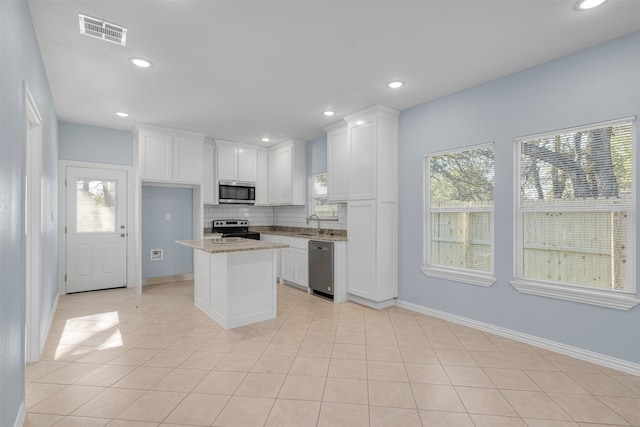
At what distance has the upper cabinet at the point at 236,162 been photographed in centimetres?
584

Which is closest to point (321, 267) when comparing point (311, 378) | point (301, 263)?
point (301, 263)

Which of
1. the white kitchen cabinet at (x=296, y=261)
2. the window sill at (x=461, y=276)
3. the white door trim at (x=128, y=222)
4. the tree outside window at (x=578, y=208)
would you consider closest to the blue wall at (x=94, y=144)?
the white door trim at (x=128, y=222)

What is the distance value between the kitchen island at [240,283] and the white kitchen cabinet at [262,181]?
2606mm

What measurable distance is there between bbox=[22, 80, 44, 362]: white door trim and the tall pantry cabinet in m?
3.38

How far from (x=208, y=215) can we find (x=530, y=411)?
18.1 feet

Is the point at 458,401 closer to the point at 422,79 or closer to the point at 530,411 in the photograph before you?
the point at 530,411

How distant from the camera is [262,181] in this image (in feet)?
20.9

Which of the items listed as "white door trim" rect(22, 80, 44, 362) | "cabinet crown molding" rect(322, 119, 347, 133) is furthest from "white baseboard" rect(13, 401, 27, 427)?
"cabinet crown molding" rect(322, 119, 347, 133)

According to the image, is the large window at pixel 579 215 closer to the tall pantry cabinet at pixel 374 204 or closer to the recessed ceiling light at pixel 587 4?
the recessed ceiling light at pixel 587 4

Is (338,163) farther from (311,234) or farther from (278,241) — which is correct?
(278,241)

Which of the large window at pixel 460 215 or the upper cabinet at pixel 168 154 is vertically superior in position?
the upper cabinet at pixel 168 154

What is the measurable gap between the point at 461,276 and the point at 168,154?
15.3ft

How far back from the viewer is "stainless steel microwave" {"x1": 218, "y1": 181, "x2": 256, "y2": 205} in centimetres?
583

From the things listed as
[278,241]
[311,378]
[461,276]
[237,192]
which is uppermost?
[237,192]
